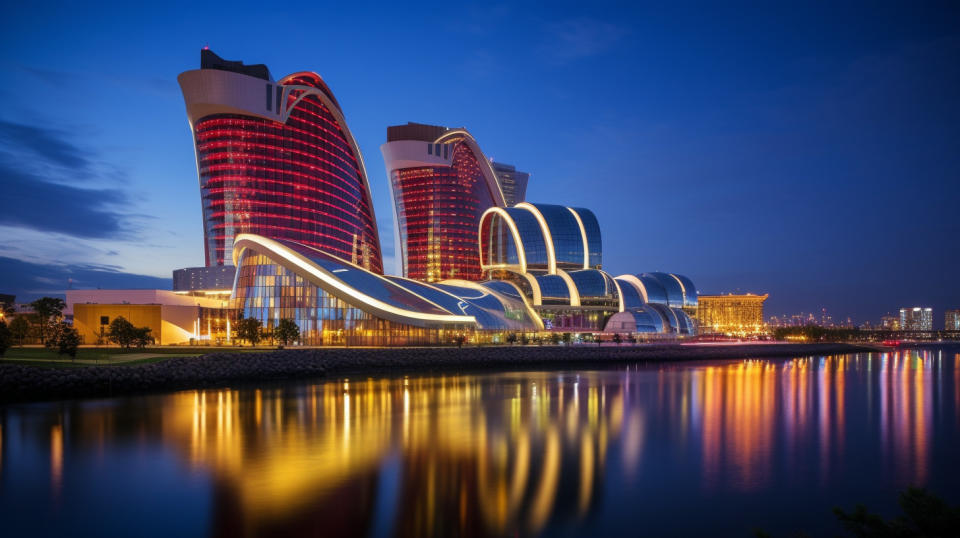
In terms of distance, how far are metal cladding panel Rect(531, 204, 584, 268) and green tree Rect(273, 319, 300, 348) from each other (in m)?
44.9

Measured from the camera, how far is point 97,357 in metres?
39.6

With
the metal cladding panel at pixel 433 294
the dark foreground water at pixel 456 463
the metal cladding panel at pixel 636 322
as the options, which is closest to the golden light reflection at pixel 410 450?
the dark foreground water at pixel 456 463

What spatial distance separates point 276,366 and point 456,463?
25.1 meters

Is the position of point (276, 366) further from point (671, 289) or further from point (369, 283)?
point (671, 289)

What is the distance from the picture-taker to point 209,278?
7875cm

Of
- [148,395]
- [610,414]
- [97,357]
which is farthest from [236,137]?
[610,414]

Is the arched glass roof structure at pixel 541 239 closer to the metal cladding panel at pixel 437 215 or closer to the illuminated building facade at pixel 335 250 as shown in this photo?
the illuminated building facade at pixel 335 250

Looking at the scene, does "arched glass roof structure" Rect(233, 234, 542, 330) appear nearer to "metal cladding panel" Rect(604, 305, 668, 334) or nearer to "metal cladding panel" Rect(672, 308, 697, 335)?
"metal cladding panel" Rect(604, 305, 668, 334)

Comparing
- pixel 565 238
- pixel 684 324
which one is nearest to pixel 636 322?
pixel 684 324

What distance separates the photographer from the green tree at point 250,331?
175ft

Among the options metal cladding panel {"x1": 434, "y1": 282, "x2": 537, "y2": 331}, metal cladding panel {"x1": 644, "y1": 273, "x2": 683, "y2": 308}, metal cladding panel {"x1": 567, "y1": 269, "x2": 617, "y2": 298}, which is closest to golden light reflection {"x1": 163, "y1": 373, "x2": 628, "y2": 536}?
metal cladding panel {"x1": 434, "y1": 282, "x2": 537, "y2": 331}

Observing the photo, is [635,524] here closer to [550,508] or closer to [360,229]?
[550,508]

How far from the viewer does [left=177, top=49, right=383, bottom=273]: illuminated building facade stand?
8181 centimetres

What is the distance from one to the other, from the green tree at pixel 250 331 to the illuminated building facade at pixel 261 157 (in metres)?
24.2
